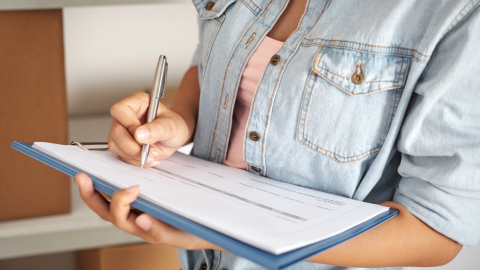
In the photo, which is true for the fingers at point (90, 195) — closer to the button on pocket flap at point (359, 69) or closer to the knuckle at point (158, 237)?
the knuckle at point (158, 237)

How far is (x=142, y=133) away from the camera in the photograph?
447 millimetres

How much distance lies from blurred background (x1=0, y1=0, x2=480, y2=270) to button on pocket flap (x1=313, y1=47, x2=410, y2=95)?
431 mm

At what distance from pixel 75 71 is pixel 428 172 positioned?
0.93 meters

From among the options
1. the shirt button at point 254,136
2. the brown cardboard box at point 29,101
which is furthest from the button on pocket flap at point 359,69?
the brown cardboard box at point 29,101

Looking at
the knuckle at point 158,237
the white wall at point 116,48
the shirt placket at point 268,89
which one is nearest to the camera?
the knuckle at point 158,237

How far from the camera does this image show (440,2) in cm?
39

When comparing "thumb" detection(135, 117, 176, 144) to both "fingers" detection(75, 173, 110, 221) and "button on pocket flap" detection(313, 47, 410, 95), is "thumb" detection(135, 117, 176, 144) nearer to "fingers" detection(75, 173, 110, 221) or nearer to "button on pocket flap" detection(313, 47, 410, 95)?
"fingers" detection(75, 173, 110, 221)

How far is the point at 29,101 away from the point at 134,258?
0.41 metres

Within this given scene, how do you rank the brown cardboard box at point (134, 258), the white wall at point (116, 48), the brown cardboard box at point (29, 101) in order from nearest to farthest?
the brown cardboard box at point (29, 101), the brown cardboard box at point (134, 258), the white wall at point (116, 48)

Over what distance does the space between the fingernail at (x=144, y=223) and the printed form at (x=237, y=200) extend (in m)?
0.02

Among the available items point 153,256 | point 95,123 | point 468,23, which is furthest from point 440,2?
point 95,123

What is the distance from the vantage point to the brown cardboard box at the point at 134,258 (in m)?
0.87

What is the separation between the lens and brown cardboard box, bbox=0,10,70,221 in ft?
2.33

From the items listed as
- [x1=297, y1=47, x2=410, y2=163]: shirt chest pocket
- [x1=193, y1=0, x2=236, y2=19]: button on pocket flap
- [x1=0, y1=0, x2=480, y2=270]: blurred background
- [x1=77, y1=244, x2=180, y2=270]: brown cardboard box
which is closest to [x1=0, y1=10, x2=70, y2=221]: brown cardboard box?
[x1=0, y1=0, x2=480, y2=270]: blurred background
